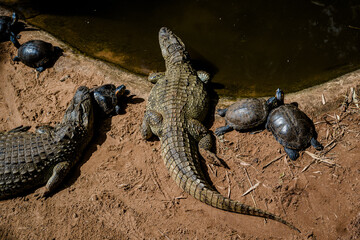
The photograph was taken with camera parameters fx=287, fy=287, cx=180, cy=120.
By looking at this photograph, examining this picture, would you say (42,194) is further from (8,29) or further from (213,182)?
(8,29)

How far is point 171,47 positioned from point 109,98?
138 centimetres

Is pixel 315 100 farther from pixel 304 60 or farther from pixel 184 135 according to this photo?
pixel 184 135

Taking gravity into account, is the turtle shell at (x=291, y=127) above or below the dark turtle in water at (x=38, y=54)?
below

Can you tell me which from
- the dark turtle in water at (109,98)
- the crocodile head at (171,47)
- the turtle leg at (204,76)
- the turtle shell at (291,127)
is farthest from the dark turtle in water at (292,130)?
the dark turtle in water at (109,98)

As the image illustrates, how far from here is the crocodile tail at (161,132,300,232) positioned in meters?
3.32

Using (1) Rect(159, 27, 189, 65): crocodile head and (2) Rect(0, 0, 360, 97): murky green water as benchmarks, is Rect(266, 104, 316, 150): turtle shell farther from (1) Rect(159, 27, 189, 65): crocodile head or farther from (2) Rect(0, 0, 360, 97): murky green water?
(1) Rect(159, 27, 189, 65): crocodile head

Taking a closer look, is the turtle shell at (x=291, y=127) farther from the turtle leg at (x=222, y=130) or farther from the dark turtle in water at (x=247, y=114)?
the turtle leg at (x=222, y=130)

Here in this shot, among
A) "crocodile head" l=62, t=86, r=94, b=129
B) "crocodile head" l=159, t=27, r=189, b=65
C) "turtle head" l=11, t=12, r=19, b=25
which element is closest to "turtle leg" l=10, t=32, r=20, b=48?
"turtle head" l=11, t=12, r=19, b=25

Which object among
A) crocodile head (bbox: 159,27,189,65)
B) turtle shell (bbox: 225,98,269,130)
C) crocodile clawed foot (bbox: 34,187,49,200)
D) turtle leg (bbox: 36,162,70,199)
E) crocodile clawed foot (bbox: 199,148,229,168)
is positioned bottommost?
crocodile clawed foot (bbox: 34,187,49,200)

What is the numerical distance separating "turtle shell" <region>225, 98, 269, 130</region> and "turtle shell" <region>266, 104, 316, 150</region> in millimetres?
152

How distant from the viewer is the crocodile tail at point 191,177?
3.32 metres

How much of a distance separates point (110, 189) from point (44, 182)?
926mm

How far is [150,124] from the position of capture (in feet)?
13.4

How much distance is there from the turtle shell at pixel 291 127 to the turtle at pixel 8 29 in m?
4.93
